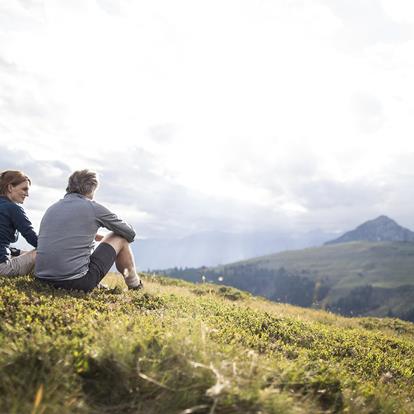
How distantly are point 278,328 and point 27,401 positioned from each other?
23.9 ft

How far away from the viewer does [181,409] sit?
4410 millimetres

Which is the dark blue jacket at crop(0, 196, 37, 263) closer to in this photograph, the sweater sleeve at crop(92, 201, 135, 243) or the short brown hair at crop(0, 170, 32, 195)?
the short brown hair at crop(0, 170, 32, 195)

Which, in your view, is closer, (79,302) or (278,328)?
(79,302)

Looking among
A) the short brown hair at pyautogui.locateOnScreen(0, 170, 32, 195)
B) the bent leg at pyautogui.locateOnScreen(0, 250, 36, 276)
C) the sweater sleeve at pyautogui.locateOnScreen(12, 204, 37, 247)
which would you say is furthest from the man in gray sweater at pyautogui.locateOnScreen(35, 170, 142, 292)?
the short brown hair at pyautogui.locateOnScreen(0, 170, 32, 195)

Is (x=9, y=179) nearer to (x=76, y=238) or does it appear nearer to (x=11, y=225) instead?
(x=11, y=225)

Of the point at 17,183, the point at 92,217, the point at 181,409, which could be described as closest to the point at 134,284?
the point at 92,217

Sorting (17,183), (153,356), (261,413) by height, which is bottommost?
(261,413)

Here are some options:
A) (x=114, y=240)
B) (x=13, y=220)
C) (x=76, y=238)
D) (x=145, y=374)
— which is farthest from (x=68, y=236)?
(x=145, y=374)

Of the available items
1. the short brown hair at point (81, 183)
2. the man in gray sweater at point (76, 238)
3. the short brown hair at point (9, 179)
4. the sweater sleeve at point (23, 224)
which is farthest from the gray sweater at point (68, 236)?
the short brown hair at point (9, 179)

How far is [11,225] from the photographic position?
9906mm

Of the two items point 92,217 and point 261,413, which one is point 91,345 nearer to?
point 261,413

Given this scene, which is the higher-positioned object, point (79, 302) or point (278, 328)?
point (79, 302)

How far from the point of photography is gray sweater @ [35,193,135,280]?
9148mm

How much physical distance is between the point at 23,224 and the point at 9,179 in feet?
3.86
